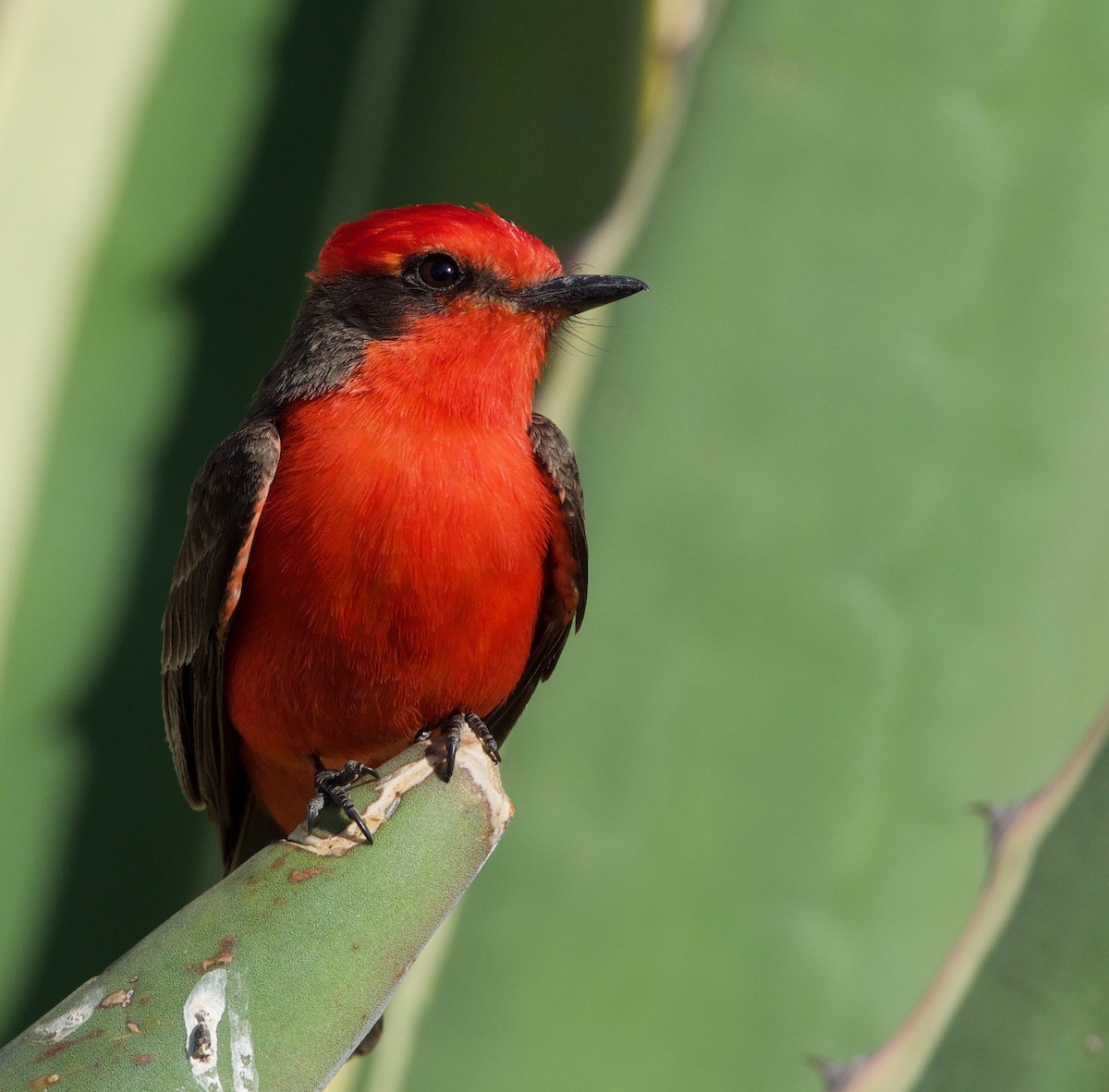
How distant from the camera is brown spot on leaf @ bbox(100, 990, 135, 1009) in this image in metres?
1.28

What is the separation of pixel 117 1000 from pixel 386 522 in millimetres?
1636

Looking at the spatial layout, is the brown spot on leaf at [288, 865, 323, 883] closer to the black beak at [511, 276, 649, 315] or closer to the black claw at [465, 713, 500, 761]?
the black claw at [465, 713, 500, 761]

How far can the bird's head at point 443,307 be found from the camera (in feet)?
10.1

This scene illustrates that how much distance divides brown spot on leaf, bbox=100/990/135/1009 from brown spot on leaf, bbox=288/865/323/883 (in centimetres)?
20

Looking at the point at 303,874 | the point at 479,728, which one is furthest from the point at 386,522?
the point at 303,874

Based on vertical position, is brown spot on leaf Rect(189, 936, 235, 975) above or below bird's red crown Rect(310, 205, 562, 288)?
below

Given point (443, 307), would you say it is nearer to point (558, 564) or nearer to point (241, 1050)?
point (558, 564)

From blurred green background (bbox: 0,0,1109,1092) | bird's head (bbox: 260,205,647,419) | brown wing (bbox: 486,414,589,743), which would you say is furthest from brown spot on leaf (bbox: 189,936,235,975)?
bird's head (bbox: 260,205,647,419)

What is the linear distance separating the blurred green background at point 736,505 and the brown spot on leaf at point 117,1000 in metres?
1.34

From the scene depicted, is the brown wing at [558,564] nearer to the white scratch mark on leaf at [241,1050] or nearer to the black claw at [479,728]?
the black claw at [479,728]

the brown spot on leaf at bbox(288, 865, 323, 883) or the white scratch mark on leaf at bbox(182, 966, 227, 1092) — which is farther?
the brown spot on leaf at bbox(288, 865, 323, 883)

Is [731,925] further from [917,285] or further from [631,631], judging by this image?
[917,285]

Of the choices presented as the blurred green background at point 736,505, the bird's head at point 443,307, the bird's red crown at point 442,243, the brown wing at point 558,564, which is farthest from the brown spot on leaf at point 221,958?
the bird's red crown at point 442,243

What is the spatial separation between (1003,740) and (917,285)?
0.97m
